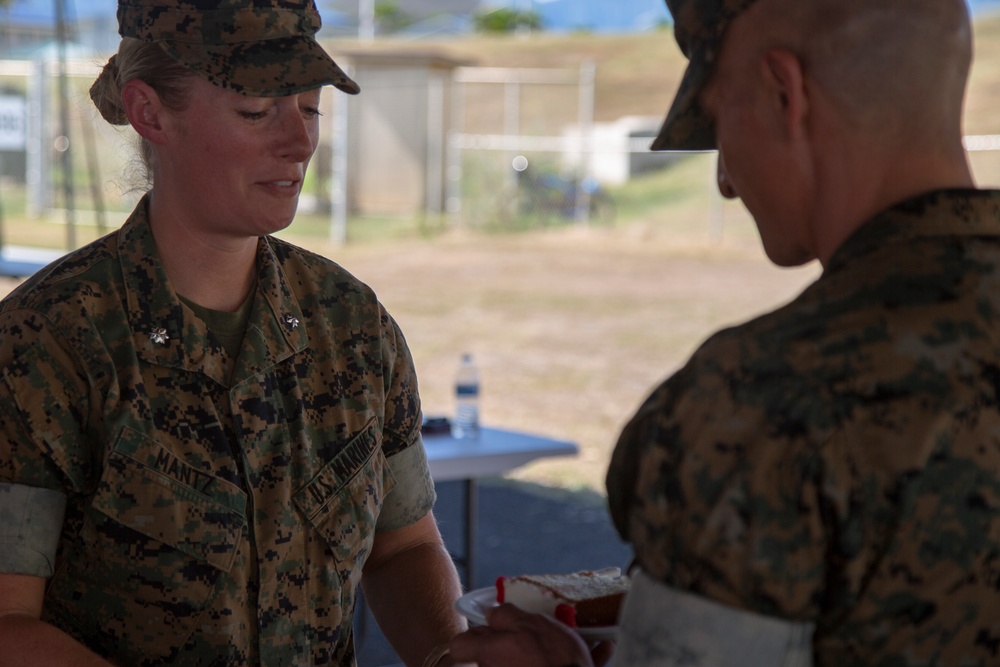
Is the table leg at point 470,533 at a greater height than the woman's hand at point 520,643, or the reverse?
the woman's hand at point 520,643

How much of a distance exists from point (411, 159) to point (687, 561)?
18468 millimetres

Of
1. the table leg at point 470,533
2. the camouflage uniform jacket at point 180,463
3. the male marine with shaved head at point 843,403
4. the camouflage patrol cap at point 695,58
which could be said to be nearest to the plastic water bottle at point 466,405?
the table leg at point 470,533

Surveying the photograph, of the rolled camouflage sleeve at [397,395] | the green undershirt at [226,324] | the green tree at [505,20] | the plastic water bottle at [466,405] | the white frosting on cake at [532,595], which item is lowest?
the plastic water bottle at [466,405]

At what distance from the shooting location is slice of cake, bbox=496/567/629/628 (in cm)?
151

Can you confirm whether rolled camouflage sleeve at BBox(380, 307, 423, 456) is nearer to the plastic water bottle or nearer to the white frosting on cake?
the white frosting on cake

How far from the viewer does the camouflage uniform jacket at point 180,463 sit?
1.67 meters

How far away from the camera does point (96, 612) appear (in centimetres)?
171

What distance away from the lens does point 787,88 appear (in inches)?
42.2

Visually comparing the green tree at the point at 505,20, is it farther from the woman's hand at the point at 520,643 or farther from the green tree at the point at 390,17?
the woman's hand at the point at 520,643

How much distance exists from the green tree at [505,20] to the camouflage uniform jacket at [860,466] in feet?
135

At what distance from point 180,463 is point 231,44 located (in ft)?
2.07

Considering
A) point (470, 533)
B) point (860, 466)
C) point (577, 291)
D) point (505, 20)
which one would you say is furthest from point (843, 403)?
point (505, 20)

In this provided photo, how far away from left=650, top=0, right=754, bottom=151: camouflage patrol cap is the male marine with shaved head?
0.6 inches

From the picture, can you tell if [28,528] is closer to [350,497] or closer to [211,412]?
[211,412]
